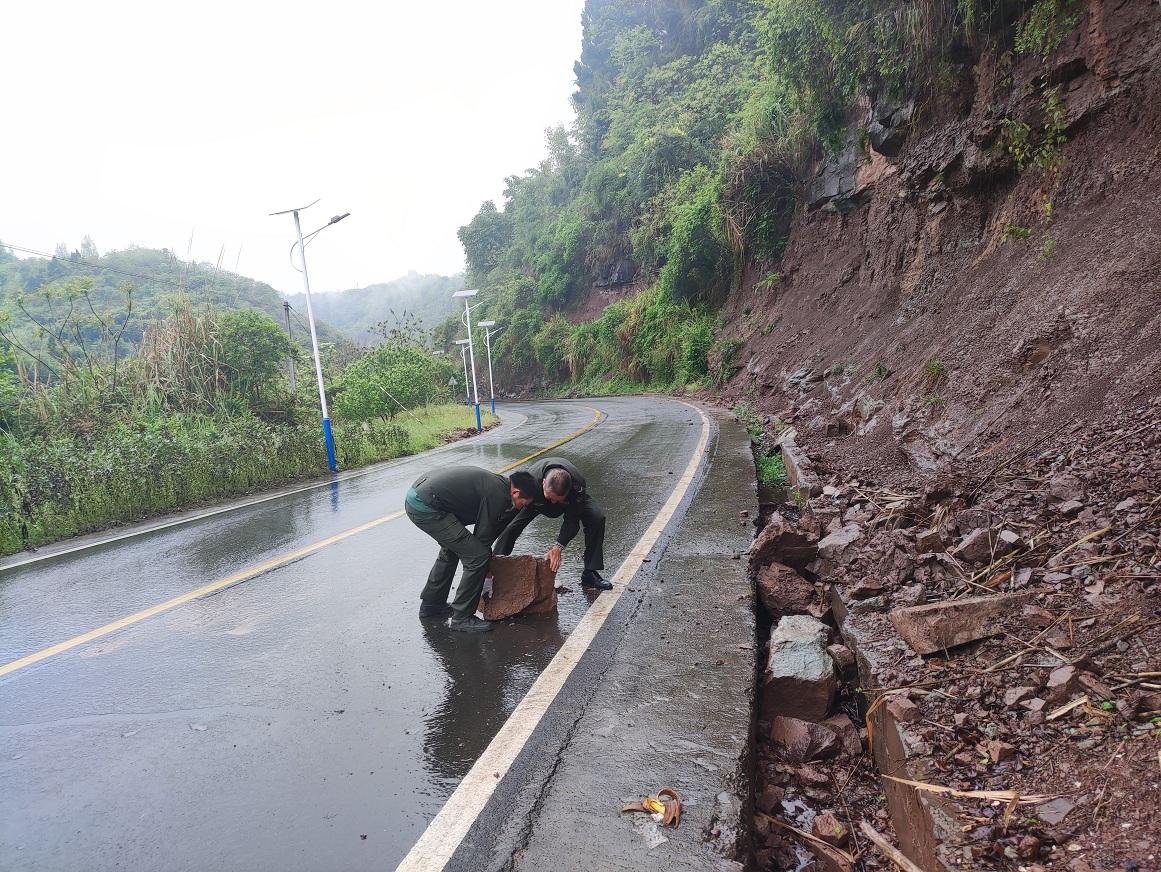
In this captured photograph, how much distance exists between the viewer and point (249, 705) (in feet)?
11.8

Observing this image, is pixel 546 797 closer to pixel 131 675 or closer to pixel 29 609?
pixel 131 675

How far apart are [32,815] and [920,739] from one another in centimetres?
367

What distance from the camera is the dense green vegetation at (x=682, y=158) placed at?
11.4 meters

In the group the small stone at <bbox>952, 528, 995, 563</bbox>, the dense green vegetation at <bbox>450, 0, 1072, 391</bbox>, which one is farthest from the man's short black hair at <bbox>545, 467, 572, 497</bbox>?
the dense green vegetation at <bbox>450, 0, 1072, 391</bbox>

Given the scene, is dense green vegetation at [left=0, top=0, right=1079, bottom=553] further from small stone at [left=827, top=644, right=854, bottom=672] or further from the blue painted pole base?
small stone at [left=827, top=644, right=854, bottom=672]

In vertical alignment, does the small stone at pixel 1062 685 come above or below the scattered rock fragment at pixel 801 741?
above

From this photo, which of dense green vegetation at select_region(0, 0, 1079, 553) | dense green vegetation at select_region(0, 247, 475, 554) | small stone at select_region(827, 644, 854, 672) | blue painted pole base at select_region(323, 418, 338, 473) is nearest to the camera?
small stone at select_region(827, 644, 854, 672)

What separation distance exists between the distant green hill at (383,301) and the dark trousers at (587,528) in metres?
128

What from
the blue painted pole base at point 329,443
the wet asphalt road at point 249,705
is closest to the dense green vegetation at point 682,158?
the wet asphalt road at point 249,705

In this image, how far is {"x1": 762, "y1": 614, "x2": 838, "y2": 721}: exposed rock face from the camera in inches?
136

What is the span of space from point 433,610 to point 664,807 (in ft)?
8.60

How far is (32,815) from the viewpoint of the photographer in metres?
2.77

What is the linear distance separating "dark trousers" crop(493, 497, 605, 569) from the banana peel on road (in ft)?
7.91

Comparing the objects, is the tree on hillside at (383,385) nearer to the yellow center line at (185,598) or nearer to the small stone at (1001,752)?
the yellow center line at (185,598)
